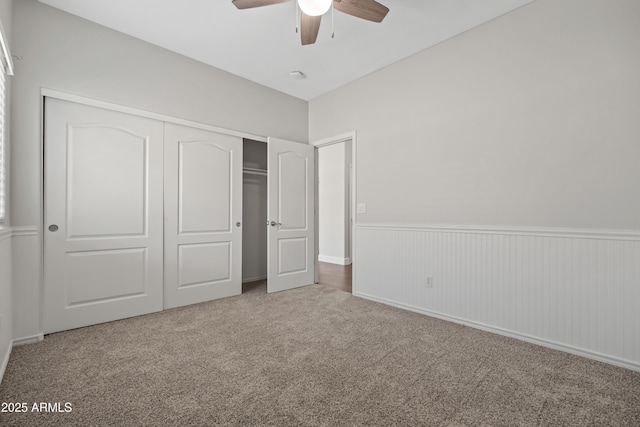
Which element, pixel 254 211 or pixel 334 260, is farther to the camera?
pixel 334 260

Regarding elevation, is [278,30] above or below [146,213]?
above

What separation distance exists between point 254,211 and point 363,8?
3.13 metres

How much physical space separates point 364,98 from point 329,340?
279cm

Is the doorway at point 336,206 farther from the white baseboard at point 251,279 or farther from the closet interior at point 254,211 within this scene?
the closet interior at point 254,211

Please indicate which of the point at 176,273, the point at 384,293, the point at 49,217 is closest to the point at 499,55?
the point at 384,293

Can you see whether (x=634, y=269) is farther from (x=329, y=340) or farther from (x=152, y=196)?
(x=152, y=196)

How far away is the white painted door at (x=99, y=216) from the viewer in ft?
8.13

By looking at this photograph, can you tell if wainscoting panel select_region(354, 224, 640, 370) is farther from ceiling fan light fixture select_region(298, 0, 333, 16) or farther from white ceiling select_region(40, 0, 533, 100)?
ceiling fan light fixture select_region(298, 0, 333, 16)

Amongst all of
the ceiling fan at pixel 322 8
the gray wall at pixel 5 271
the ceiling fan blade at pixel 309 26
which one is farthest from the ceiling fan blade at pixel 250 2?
the gray wall at pixel 5 271

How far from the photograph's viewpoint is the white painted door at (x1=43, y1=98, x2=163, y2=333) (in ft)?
8.13

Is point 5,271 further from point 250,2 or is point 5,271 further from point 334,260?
point 334,260

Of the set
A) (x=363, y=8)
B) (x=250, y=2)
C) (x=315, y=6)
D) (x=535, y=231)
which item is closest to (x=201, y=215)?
(x=250, y=2)

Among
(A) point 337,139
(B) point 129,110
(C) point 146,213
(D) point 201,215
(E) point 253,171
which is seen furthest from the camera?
(E) point 253,171

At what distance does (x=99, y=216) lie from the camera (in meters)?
2.68
